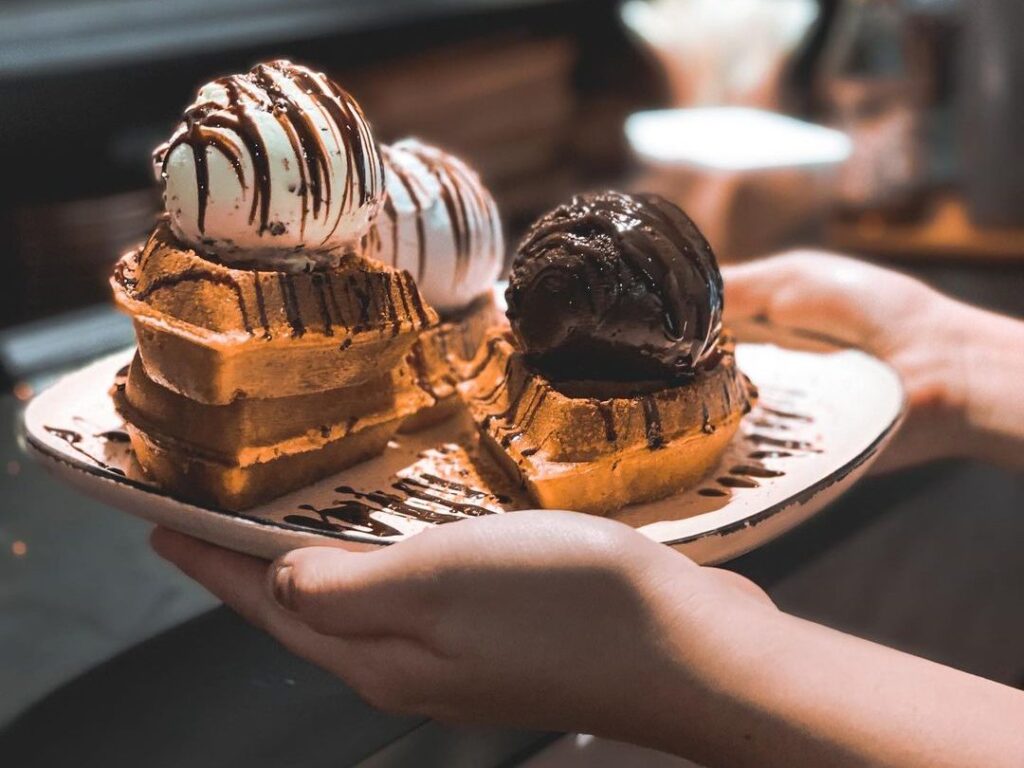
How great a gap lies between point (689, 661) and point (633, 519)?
25 cm

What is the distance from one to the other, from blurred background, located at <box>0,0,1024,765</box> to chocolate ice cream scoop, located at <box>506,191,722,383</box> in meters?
0.38

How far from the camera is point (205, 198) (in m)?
1.23

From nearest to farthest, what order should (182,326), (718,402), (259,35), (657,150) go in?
(182,326)
(718,402)
(657,150)
(259,35)

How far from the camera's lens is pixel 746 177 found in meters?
2.72

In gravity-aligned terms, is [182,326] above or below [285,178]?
below

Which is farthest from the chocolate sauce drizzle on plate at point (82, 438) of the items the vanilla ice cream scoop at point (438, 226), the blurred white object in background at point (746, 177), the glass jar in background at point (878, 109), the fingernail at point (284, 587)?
the glass jar in background at point (878, 109)

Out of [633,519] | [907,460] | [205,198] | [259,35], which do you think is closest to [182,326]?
[205,198]

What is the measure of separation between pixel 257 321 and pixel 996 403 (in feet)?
3.72

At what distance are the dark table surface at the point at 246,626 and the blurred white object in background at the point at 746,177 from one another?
0.99 m

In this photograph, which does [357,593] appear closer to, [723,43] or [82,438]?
[82,438]

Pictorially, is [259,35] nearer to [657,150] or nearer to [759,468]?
[657,150]

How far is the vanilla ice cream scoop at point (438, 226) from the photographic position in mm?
1508

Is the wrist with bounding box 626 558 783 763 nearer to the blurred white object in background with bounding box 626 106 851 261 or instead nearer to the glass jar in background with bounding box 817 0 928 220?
the blurred white object in background with bounding box 626 106 851 261

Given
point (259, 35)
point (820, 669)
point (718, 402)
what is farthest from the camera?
point (259, 35)
